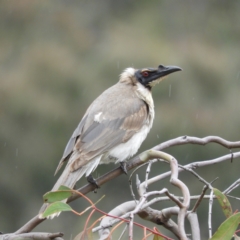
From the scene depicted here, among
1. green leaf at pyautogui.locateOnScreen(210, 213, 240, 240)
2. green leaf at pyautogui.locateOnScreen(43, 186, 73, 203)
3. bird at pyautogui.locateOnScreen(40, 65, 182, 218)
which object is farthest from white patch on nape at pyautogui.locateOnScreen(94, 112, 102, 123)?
green leaf at pyautogui.locateOnScreen(210, 213, 240, 240)

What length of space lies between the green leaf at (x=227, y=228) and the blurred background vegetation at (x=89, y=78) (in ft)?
23.9

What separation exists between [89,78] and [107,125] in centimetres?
827

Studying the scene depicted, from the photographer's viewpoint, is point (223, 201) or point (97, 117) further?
point (97, 117)

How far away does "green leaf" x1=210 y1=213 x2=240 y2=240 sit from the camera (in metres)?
1.82

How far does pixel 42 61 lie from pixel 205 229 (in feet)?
15.1

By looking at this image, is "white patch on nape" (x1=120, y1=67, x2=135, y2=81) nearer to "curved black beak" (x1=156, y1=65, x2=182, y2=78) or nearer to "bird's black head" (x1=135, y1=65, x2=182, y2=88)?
"bird's black head" (x1=135, y1=65, x2=182, y2=88)

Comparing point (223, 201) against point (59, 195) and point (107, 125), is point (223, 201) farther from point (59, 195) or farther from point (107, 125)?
point (107, 125)

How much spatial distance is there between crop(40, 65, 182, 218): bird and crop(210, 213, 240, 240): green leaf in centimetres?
121

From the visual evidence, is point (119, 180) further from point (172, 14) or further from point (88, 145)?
point (88, 145)

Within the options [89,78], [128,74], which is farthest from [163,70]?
[89,78]

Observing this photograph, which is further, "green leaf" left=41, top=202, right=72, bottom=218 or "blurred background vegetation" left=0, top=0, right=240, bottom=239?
"blurred background vegetation" left=0, top=0, right=240, bottom=239

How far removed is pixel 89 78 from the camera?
1175cm

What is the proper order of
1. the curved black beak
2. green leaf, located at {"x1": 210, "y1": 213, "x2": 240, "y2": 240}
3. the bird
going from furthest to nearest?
the curved black beak < the bird < green leaf, located at {"x1": 210, "y1": 213, "x2": 240, "y2": 240}

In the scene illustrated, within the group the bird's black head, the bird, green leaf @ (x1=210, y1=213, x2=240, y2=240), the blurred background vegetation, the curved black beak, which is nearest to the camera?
green leaf @ (x1=210, y1=213, x2=240, y2=240)
